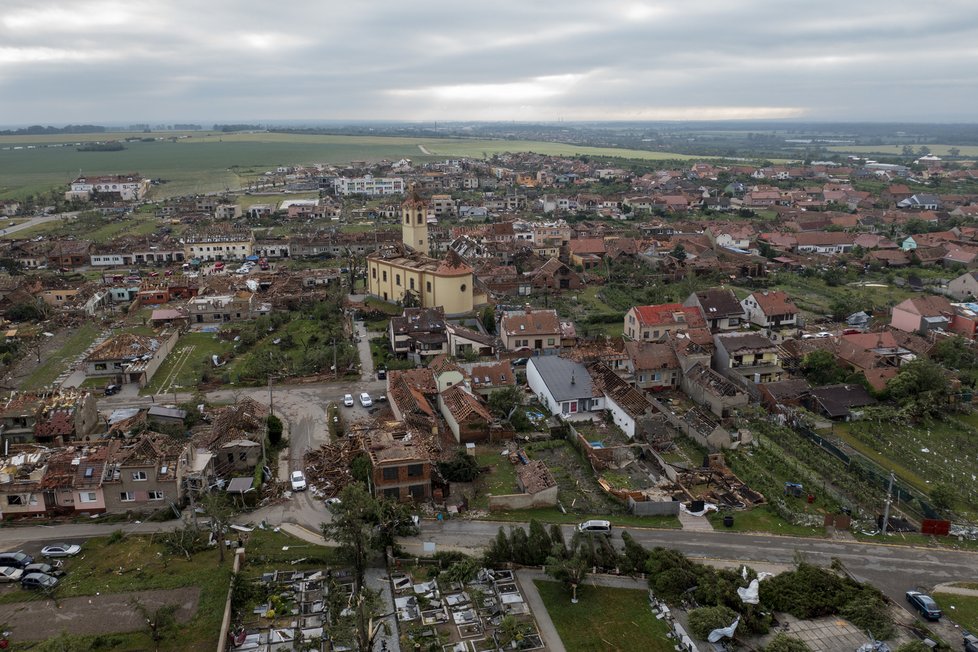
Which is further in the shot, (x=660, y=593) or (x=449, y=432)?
Answer: (x=449, y=432)

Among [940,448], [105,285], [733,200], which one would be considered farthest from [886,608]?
[733,200]

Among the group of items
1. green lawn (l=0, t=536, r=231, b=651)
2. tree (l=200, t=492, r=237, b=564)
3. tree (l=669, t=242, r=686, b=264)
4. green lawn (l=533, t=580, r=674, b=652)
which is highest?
tree (l=669, t=242, r=686, b=264)

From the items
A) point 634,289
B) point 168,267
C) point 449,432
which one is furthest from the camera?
point 168,267

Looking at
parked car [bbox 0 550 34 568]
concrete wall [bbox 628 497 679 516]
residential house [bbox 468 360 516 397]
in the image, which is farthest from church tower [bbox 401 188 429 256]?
parked car [bbox 0 550 34 568]

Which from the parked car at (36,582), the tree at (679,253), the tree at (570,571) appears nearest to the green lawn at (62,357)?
the parked car at (36,582)

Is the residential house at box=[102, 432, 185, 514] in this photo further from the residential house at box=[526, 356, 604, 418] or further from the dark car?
the dark car

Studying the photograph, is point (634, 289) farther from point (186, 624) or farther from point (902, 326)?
point (186, 624)

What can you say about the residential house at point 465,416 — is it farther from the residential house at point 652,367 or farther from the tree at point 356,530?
the tree at point 356,530
